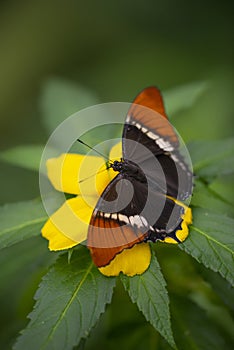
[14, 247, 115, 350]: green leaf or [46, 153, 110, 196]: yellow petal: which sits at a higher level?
[46, 153, 110, 196]: yellow petal

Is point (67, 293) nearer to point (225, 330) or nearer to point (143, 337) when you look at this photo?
point (143, 337)

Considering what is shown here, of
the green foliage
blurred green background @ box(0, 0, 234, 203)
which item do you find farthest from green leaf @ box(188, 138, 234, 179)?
blurred green background @ box(0, 0, 234, 203)

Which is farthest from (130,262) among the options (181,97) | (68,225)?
(181,97)

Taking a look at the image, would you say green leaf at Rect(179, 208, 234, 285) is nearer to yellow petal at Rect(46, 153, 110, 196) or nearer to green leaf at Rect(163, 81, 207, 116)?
yellow petal at Rect(46, 153, 110, 196)

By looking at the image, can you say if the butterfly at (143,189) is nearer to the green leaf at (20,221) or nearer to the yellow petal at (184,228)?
the yellow petal at (184,228)

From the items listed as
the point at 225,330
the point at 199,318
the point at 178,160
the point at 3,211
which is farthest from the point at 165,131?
the point at 225,330

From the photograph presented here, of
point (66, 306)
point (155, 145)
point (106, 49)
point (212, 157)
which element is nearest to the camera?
point (66, 306)

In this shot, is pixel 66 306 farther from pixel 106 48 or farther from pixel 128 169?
pixel 106 48

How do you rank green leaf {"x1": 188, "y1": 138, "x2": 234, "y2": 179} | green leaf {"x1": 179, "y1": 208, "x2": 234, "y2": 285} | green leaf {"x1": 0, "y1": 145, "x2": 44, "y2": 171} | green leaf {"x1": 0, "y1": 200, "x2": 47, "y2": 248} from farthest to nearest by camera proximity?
green leaf {"x1": 0, "y1": 145, "x2": 44, "y2": 171} → green leaf {"x1": 188, "y1": 138, "x2": 234, "y2": 179} → green leaf {"x1": 0, "y1": 200, "x2": 47, "y2": 248} → green leaf {"x1": 179, "y1": 208, "x2": 234, "y2": 285}
